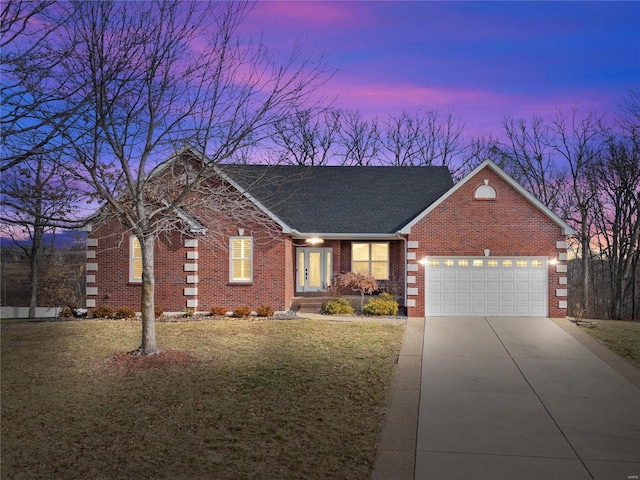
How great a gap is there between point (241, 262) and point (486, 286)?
32.3 feet

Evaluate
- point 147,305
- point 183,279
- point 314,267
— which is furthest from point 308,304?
point 147,305

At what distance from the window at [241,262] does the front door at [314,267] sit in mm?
3954

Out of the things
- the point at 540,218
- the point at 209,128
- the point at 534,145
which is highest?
the point at 534,145

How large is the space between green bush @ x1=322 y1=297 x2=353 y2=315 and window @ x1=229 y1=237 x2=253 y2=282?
329 centimetres

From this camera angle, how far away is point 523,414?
918 centimetres

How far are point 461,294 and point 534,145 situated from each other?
862 inches

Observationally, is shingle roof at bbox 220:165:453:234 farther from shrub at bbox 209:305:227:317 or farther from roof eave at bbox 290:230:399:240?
shrub at bbox 209:305:227:317

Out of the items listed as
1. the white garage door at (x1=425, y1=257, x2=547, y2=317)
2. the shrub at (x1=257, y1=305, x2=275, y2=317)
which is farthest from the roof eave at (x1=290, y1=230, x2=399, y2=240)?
the shrub at (x1=257, y1=305, x2=275, y2=317)

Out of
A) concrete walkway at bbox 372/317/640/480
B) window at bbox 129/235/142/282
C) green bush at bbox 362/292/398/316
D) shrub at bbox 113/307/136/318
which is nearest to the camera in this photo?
concrete walkway at bbox 372/317/640/480

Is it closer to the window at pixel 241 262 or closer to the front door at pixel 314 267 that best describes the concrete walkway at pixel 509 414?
the window at pixel 241 262

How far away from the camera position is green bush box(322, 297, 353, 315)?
20625 mm

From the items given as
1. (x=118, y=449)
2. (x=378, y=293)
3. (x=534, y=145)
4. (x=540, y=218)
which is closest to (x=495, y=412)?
(x=118, y=449)

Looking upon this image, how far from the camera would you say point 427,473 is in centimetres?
673

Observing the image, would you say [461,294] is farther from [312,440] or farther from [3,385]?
[3,385]
